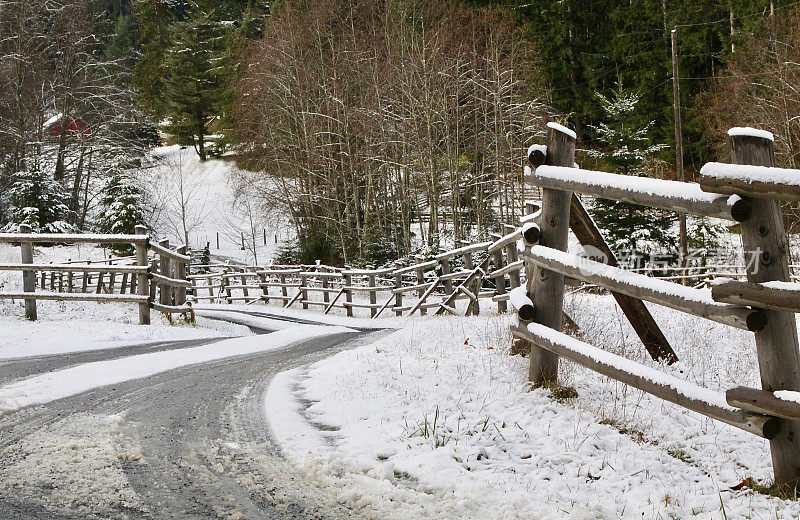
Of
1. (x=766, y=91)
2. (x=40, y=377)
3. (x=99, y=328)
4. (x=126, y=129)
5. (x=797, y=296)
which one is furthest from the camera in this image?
(x=126, y=129)

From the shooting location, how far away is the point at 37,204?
33812mm

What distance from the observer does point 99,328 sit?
32.5ft

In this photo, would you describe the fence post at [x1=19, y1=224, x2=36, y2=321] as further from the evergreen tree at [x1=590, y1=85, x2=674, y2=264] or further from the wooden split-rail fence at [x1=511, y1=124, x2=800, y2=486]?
the evergreen tree at [x1=590, y1=85, x2=674, y2=264]

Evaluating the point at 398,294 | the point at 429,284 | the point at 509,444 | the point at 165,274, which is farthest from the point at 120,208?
the point at 509,444

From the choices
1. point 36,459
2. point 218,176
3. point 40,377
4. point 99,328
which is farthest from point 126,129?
point 36,459

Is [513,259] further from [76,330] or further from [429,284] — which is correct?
[76,330]

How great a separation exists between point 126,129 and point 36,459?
35.4m

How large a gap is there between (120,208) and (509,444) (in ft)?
122

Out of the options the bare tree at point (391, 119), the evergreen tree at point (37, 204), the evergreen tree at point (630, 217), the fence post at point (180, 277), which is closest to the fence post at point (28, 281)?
the fence post at point (180, 277)

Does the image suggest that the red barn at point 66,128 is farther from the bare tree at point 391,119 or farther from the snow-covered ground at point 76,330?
the snow-covered ground at point 76,330

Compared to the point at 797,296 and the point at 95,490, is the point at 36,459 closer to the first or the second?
the point at 95,490

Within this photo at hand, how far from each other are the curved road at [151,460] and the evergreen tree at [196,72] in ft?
164

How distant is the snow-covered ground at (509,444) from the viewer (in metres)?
3.32

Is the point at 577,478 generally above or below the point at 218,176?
below
